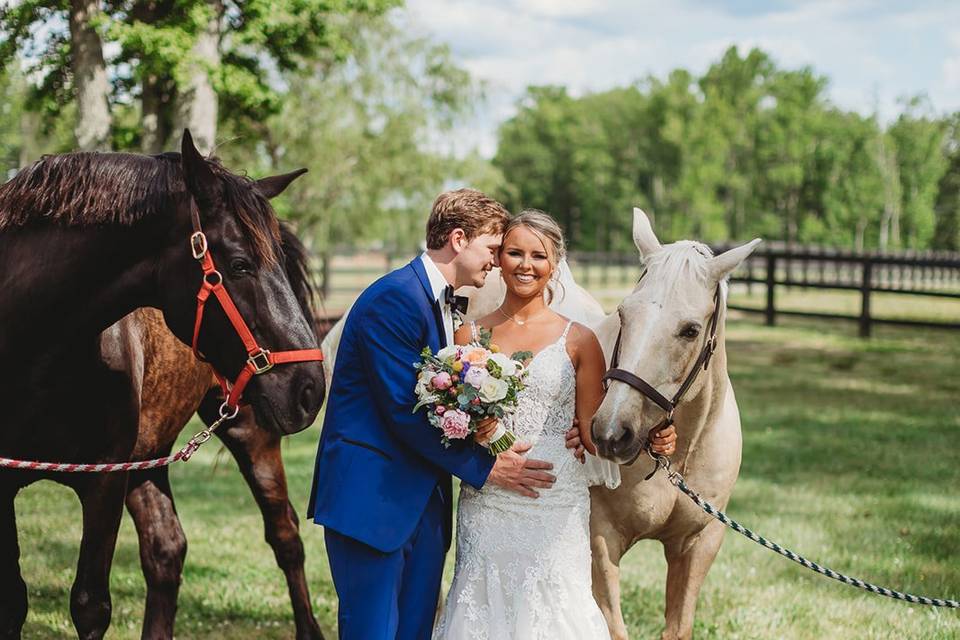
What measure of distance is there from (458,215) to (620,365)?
2.45 feet

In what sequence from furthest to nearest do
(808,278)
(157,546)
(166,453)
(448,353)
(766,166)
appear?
(766,166)
(808,278)
(166,453)
(157,546)
(448,353)

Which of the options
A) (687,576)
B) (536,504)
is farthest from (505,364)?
(687,576)

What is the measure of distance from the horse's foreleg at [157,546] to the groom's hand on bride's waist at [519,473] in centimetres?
205

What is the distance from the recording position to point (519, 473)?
10.0 feet

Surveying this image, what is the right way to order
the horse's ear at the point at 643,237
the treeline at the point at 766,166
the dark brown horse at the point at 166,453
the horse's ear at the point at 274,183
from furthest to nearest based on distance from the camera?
1. the treeline at the point at 766,166
2. the dark brown horse at the point at 166,453
3. the horse's ear at the point at 643,237
4. the horse's ear at the point at 274,183

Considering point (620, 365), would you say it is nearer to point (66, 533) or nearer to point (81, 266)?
point (81, 266)

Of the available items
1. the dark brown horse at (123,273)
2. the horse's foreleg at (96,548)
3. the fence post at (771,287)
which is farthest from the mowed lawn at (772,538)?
the fence post at (771,287)

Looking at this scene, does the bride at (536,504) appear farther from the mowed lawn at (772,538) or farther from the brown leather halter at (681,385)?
the mowed lawn at (772,538)

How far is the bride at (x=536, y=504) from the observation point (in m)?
3.12

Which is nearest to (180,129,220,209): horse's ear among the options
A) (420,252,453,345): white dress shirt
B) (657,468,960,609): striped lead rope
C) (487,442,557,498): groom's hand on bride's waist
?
(420,252,453,345): white dress shirt

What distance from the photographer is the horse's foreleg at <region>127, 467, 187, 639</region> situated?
14.1ft

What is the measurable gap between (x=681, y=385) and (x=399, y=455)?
1015 mm

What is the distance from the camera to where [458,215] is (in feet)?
10.2

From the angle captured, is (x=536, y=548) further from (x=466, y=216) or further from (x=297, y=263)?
(x=297, y=263)
